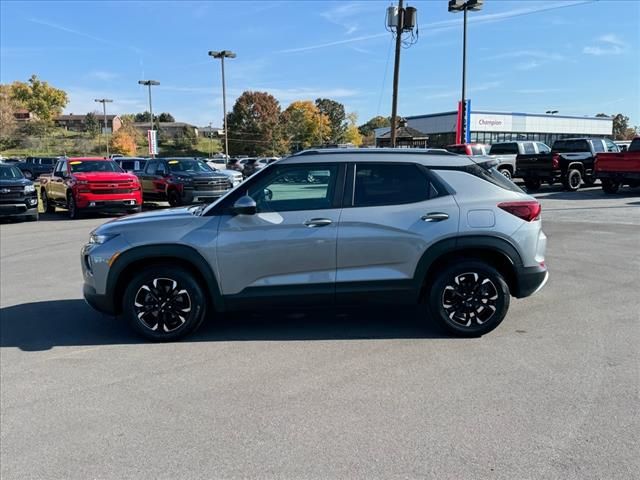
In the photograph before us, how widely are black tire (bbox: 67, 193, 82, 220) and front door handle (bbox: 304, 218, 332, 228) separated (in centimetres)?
1317

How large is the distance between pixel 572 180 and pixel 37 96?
446 ft

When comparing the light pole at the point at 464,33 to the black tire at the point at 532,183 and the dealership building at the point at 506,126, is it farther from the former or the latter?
the dealership building at the point at 506,126

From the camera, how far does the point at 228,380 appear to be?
167 inches

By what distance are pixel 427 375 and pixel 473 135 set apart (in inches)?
2567

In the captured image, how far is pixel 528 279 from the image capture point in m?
5.09

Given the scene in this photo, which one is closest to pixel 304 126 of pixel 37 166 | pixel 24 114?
pixel 24 114

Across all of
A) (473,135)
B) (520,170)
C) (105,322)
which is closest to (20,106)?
(473,135)

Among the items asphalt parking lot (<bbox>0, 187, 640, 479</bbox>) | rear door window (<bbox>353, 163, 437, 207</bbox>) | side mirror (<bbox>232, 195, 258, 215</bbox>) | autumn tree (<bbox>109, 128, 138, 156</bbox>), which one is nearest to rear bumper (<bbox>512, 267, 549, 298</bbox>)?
asphalt parking lot (<bbox>0, 187, 640, 479</bbox>)

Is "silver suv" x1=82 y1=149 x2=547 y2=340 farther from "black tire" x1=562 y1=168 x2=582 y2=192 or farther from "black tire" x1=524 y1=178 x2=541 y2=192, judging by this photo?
"black tire" x1=562 y1=168 x2=582 y2=192

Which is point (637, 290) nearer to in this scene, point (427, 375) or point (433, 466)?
point (427, 375)

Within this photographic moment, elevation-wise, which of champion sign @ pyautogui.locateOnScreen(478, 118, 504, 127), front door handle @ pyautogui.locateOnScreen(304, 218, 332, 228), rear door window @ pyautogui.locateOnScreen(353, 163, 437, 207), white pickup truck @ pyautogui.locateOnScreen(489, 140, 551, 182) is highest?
champion sign @ pyautogui.locateOnScreen(478, 118, 504, 127)

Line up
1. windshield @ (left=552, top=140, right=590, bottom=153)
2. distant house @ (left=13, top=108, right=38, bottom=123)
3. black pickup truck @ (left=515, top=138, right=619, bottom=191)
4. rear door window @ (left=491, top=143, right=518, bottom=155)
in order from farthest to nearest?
distant house @ (left=13, top=108, right=38, bottom=123) < rear door window @ (left=491, top=143, right=518, bottom=155) < windshield @ (left=552, top=140, right=590, bottom=153) < black pickup truck @ (left=515, top=138, right=619, bottom=191)

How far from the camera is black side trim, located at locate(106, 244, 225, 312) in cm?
495

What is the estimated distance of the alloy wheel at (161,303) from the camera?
16.6ft
